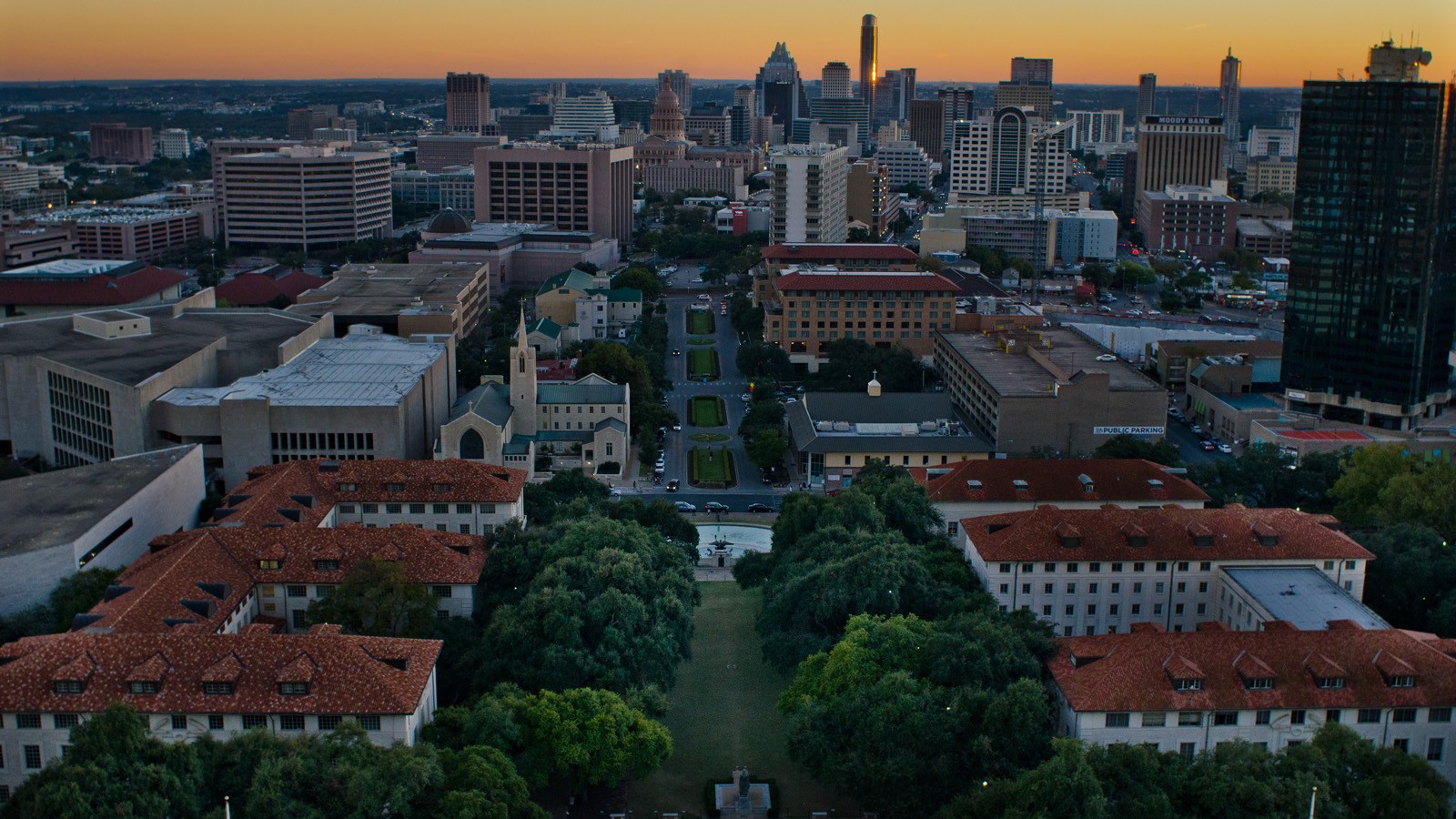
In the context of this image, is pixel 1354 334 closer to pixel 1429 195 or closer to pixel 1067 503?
pixel 1429 195

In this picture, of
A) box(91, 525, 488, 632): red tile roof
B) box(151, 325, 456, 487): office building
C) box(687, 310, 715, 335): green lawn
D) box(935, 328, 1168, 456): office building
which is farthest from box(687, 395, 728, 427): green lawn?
box(91, 525, 488, 632): red tile roof

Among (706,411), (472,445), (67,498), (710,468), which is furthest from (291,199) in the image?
(67,498)

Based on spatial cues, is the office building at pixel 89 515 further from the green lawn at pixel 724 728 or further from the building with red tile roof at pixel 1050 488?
the building with red tile roof at pixel 1050 488

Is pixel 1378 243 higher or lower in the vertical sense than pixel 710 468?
higher

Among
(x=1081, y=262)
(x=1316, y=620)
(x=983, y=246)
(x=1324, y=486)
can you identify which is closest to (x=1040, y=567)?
(x=1316, y=620)

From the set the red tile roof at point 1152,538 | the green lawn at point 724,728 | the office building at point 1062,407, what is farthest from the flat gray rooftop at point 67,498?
the office building at point 1062,407

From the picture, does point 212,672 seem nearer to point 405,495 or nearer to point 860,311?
point 405,495

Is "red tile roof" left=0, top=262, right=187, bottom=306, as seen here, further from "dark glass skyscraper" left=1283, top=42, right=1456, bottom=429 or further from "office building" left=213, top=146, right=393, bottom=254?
"dark glass skyscraper" left=1283, top=42, right=1456, bottom=429
